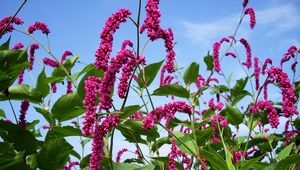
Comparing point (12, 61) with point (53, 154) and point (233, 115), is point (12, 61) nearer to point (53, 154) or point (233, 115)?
point (53, 154)


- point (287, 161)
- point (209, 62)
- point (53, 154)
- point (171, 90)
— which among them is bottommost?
point (287, 161)

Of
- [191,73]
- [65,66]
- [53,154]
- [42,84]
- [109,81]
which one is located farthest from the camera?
[191,73]

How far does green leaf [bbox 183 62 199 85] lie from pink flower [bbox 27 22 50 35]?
155cm

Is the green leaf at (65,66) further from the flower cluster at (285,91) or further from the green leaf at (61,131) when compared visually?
the flower cluster at (285,91)

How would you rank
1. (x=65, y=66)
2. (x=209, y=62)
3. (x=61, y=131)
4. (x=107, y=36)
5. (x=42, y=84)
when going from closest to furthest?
(x=107, y=36), (x=61, y=131), (x=42, y=84), (x=65, y=66), (x=209, y=62)

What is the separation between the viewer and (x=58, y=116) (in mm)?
2832

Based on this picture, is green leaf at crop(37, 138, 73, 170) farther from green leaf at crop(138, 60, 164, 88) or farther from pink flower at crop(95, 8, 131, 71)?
green leaf at crop(138, 60, 164, 88)

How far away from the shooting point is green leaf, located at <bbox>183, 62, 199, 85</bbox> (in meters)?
3.67

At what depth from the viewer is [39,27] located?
12.4 feet

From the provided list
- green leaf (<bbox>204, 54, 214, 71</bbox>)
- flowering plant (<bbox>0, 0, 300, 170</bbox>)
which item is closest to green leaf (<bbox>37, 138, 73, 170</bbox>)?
flowering plant (<bbox>0, 0, 300, 170</bbox>)

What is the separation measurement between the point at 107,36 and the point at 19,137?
0.96m

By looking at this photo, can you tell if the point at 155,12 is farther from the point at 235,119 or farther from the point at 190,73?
the point at 235,119

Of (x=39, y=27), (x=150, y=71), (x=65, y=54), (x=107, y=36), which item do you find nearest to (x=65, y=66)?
(x=65, y=54)

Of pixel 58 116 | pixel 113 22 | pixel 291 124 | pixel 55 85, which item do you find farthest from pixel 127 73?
pixel 291 124
